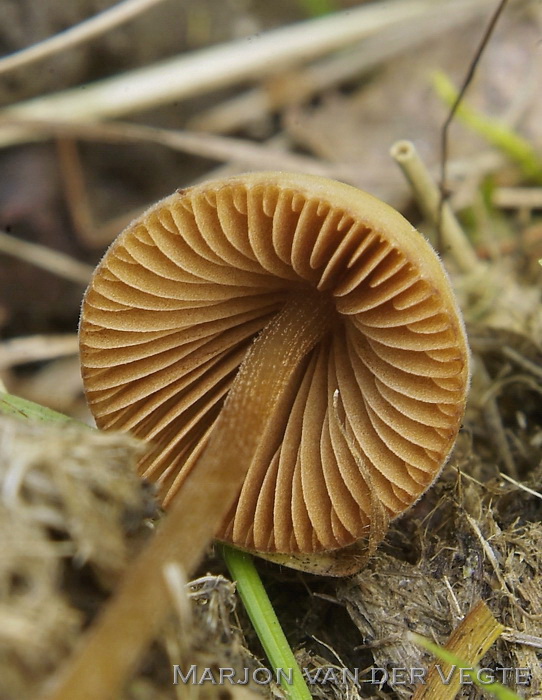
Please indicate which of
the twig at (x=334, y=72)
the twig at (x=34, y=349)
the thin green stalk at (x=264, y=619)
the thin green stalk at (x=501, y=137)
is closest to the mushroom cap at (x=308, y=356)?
the thin green stalk at (x=264, y=619)

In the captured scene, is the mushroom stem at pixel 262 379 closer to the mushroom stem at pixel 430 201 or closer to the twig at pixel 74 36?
the mushroom stem at pixel 430 201

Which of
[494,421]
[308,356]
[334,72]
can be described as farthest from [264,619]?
[334,72]

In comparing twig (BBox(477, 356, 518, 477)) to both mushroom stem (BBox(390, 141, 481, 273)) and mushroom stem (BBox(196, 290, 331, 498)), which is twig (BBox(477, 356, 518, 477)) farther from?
mushroom stem (BBox(196, 290, 331, 498))

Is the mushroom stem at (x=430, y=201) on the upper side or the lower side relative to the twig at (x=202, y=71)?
lower

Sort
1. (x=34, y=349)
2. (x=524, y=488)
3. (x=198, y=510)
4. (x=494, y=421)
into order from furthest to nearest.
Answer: (x=34, y=349), (x=494, y=421), (x=524, y=488), (x=198, y=510)

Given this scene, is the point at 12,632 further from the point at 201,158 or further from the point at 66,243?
the point at 201,158

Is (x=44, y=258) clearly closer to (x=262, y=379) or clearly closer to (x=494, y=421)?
(x=262, y=379)
